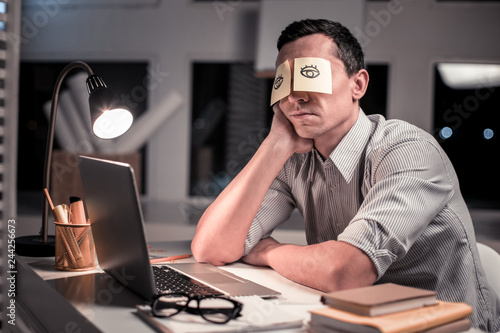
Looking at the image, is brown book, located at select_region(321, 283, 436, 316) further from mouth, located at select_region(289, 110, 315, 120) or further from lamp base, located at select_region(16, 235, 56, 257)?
lamp base, located at select_region(16, 235, 56, 257)

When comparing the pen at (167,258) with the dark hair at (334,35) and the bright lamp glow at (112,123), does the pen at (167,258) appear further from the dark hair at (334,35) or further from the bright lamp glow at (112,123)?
the dark hair at (334,35)

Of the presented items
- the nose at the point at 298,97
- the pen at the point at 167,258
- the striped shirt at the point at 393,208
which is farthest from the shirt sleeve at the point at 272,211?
the nose at the point at 298,97

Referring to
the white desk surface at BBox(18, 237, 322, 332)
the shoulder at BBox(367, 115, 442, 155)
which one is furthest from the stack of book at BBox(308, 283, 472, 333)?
the shoulder at BBox(367, 115, 442, 155)

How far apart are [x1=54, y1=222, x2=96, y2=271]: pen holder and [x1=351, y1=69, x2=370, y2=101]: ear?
0.83 m

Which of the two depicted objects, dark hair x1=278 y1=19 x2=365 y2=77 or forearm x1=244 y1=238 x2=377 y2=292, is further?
dark hair x1=278 y1=19 x2=365 y2=77

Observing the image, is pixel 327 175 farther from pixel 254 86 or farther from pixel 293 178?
pixel 254 86

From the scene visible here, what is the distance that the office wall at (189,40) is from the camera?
3.77 meters

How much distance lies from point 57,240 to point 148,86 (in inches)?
117

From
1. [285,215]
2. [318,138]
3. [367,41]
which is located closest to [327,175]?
[318,138]

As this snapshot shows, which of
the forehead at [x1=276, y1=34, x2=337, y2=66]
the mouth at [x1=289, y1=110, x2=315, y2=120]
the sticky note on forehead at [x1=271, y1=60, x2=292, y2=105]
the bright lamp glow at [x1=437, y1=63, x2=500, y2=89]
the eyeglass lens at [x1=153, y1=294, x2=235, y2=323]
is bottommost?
the eyeglass lens at [x1=153, y1=294, x2=235, y2=323]

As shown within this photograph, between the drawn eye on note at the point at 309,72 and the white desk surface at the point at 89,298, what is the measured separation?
524 millimetres

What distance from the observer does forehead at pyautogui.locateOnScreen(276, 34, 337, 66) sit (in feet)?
4.65

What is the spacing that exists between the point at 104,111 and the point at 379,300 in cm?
81

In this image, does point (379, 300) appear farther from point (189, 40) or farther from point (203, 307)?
point (189, 40)
